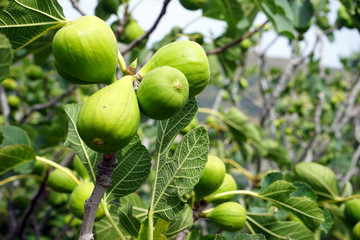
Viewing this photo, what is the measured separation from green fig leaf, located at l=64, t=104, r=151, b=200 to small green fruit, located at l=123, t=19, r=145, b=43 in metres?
1.39

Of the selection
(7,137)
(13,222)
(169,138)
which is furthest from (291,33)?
(13,222)

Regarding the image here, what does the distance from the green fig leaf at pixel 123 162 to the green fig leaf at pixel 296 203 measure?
0.45m

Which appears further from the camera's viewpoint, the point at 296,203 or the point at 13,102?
the point at 13,102

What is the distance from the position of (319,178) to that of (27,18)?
1.17 metres

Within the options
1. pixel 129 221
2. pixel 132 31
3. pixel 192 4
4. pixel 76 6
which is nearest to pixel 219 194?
pixel 129 221

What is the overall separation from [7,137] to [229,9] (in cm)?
136

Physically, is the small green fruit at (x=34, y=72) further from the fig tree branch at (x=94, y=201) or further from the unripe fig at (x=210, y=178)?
the fig tree branch at (x=94, y=201)

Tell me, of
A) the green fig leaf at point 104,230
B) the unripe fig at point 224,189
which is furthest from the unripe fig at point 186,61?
the green fig leaf at point 104,230

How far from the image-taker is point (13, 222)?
238cm

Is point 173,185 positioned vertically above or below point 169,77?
below

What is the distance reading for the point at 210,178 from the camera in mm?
964

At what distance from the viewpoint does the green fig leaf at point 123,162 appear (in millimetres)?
806

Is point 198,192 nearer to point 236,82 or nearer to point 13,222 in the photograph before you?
point 13,222

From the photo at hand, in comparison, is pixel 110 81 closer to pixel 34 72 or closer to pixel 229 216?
pixel 229 216
